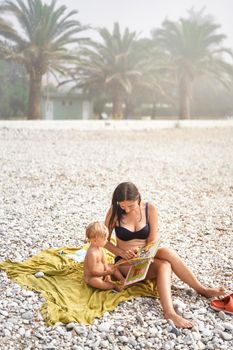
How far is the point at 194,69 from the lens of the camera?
30.1m

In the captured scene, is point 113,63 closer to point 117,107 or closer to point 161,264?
point 117,107

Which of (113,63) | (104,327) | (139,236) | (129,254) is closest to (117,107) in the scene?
(113,63)

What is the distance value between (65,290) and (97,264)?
34 cm

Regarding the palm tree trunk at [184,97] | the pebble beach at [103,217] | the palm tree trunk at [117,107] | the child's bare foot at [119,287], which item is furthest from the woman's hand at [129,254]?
the palm tree trunk at [184,97]

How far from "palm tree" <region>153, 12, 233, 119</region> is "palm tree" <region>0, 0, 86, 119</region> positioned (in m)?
8.48

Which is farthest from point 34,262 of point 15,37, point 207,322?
point 15,37

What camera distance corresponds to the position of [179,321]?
3430mm

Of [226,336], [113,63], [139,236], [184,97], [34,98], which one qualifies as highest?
[113,63]

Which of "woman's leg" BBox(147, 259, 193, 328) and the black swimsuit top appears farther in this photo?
the black swimsuit top

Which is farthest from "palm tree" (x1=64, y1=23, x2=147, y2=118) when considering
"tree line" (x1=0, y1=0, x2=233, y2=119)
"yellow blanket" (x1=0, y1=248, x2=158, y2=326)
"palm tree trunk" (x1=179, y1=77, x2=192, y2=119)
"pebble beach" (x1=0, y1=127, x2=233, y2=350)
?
"yellow blanket" (x1=0, y1=248, x2=158, y2=326)

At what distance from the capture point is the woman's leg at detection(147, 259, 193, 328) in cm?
344

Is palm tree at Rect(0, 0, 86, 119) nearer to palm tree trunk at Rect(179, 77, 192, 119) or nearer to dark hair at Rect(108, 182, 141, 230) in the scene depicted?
palm tree trunk at Rect(179, 77, 192, 119)

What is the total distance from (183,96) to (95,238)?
2984cm

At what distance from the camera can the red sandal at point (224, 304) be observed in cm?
370
